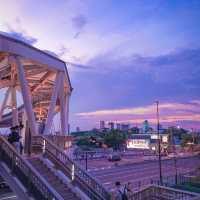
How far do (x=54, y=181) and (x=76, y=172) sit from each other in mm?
1548

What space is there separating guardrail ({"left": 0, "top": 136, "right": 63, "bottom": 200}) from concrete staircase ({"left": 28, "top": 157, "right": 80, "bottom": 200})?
128 centimetres

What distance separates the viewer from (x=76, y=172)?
16969 mm

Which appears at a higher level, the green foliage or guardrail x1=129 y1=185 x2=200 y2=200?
the green foliage

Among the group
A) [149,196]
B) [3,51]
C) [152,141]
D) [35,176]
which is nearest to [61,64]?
[3,51]

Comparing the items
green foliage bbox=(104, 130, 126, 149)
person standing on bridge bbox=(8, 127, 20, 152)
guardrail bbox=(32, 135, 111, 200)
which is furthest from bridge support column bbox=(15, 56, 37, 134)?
green foliage bbox=(104, 130, 126, 149)

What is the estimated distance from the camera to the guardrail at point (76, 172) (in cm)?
1577

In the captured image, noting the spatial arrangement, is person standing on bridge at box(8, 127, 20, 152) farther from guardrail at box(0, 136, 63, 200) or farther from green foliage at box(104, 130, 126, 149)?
green foliage at box(104, 130, 126, 149)

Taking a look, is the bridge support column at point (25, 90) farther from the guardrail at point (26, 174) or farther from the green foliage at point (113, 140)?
the green foliage at point (113, 140)

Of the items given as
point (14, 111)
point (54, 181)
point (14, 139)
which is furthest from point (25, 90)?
point (14, 111)

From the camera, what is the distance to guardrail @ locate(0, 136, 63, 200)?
13.5 m

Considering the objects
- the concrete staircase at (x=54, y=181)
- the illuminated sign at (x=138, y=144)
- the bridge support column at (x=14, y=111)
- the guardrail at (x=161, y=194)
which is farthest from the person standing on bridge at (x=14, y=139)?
the illuminated sign at (x=138, y=144)

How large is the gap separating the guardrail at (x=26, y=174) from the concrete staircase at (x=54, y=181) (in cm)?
128

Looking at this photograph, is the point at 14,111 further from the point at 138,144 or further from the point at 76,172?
the point at 138,144

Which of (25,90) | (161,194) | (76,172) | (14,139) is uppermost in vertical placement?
(25,90)
